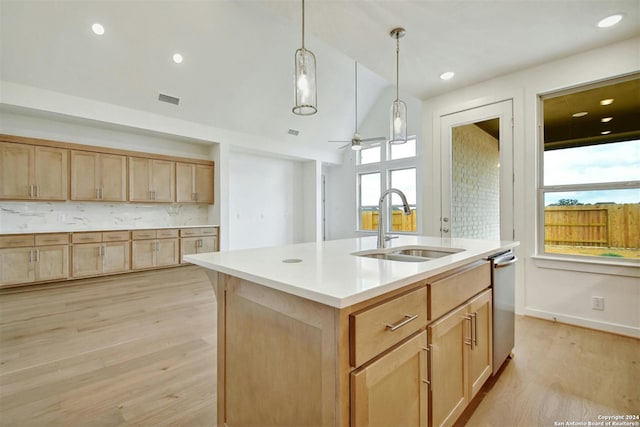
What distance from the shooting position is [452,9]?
241 cm

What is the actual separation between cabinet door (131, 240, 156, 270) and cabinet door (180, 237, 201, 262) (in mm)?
499

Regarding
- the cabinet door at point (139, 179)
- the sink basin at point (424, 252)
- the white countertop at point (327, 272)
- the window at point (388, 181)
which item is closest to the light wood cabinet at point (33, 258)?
the cabinet door at point (139, 179)

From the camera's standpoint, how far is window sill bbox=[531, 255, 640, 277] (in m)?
2.76

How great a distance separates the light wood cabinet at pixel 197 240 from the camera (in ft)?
19.0

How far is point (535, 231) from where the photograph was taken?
10.8 feet

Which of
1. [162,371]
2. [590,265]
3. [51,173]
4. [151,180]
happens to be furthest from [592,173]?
[51,173]

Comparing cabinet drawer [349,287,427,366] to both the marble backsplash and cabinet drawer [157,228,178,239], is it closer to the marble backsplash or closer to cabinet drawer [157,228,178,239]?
cabinet drawer [157,228,178,239]

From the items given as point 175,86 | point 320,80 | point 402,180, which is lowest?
point 402,180

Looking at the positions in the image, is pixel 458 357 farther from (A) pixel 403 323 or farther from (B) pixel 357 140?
(B) pixel 357 140

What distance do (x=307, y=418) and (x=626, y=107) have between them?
3960mm

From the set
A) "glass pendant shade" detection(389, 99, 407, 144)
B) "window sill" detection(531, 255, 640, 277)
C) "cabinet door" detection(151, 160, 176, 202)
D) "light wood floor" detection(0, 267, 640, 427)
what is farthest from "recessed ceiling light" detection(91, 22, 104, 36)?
"window sill" detection(531, 255, 640, 277)

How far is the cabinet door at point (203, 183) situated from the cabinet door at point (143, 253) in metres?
1.32

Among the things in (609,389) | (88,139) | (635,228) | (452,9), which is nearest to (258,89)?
(88,139)

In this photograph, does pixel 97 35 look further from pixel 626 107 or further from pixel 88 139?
pixel 626 107
